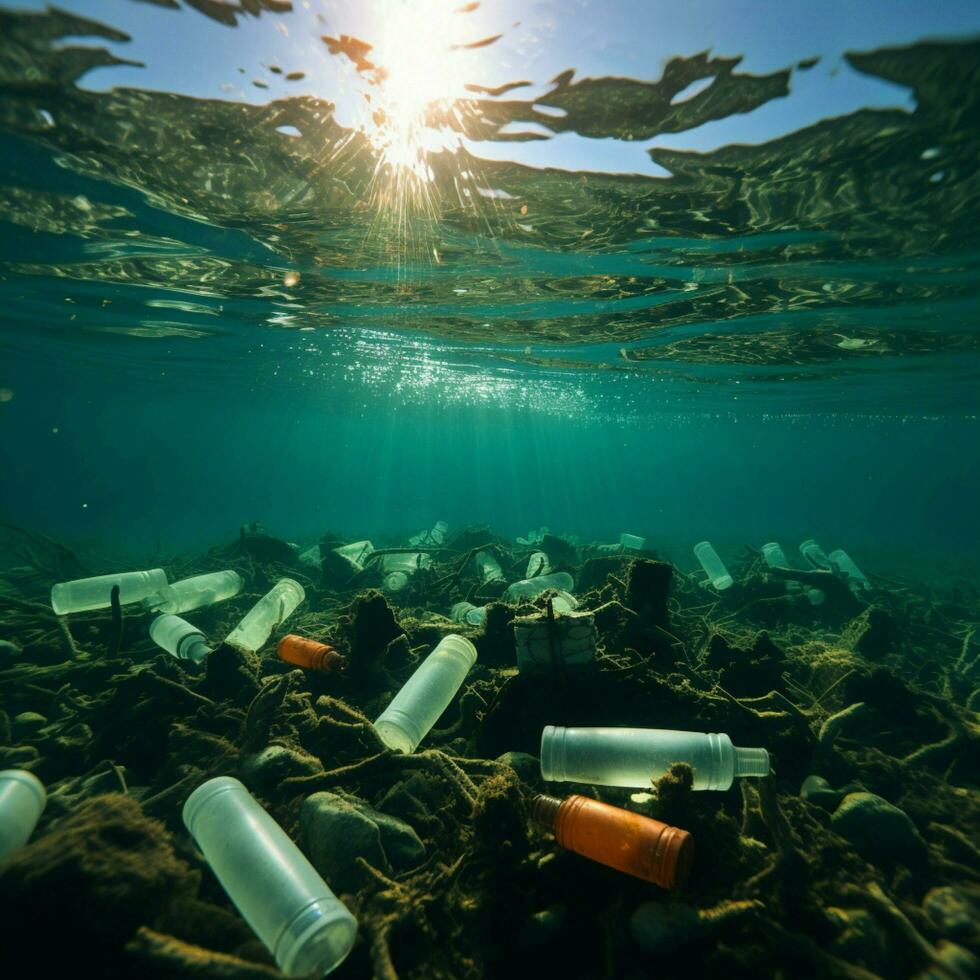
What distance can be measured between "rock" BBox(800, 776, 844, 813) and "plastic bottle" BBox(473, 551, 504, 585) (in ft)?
19.8

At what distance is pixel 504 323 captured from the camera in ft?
46.4

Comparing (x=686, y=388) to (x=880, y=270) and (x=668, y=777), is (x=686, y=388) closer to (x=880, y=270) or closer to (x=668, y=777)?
(x=880, y=270)

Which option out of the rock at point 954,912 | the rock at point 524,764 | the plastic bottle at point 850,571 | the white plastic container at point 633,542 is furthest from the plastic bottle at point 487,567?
the plastic bottle at point 850,571

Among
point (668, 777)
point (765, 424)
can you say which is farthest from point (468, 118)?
point (765, 424)

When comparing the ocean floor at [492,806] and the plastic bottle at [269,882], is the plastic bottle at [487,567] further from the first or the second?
the plastic bottle at [269,882]

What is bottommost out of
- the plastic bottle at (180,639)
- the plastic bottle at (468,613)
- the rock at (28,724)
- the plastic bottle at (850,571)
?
the plastic bottle at (850,571)

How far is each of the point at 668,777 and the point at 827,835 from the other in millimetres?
1041

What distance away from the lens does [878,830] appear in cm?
265

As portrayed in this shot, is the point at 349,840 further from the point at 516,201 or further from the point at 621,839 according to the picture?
the point at 516,201

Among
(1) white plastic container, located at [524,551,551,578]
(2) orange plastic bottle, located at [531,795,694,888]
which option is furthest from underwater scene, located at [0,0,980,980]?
(1) white plastic container, located at [524,551,551,578]

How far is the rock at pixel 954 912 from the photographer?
82.8 inches

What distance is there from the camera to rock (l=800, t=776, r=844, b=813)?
117 inches

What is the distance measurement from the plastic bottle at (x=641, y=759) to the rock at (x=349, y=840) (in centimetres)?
84

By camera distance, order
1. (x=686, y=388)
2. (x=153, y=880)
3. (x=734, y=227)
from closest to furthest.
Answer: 1. (x=153, y=880)
2. (x=734, y=227)
3. (x=686, y=388)
